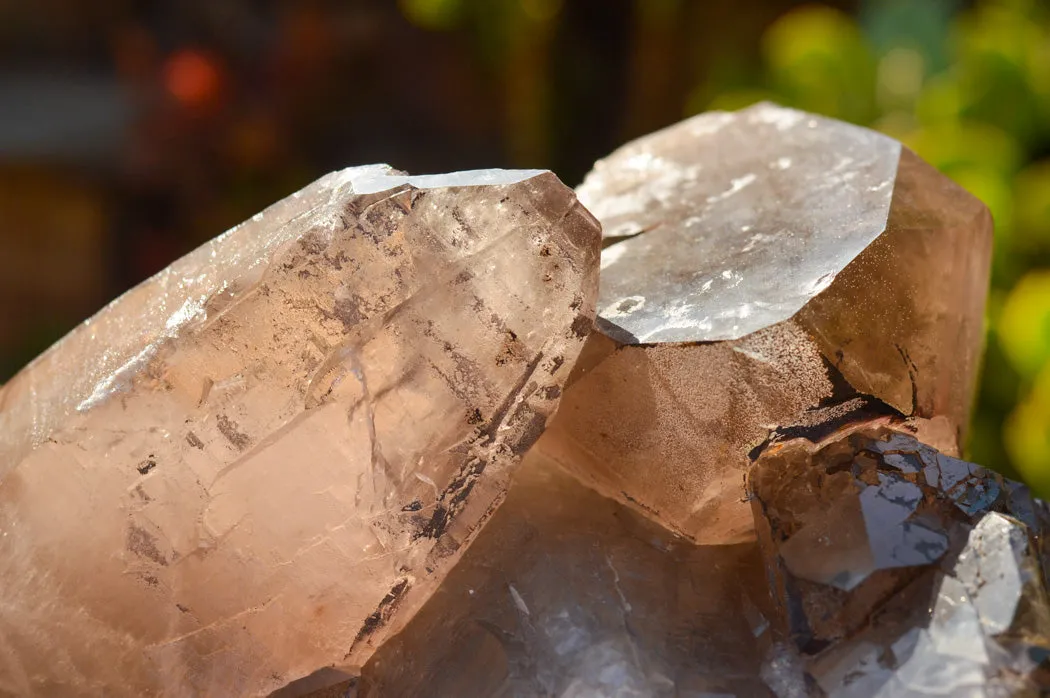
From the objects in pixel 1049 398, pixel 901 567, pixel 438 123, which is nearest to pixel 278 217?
pixel 901 567

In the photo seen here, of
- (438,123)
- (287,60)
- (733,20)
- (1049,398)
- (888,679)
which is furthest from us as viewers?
(438,123)

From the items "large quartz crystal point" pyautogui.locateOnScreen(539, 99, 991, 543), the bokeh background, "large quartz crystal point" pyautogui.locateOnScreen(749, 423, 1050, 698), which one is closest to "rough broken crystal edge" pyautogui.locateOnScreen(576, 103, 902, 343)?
"large quartz crystal point" pyautogui.locateOnScreen(539, 99, 991, 543)

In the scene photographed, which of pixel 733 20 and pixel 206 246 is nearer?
pixel 206 246

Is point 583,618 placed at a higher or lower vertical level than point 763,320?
lower

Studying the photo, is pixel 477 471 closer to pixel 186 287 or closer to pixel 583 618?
pixel 583 618

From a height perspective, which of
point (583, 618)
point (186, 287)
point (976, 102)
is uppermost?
point (186, 287)

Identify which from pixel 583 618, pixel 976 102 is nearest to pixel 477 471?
pixel 583 618

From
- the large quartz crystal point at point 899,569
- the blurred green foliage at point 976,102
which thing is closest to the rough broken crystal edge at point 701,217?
the large quartz crystal point at point 899,569

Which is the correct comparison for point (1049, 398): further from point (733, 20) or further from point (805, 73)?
point (733, 20)
